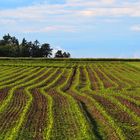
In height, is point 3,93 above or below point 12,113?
below

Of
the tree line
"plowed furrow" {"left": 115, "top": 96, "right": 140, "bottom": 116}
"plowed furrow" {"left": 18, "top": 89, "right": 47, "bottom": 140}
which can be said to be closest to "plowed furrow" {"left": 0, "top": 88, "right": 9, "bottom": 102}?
"plowed furrow" {"left": 18, "top": 89, "right": 47, "bottom": 140}

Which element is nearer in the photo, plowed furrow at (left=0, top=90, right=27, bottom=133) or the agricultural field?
the agricultural field

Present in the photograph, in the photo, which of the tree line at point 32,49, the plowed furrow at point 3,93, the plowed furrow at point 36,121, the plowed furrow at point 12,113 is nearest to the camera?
the plowed furrow at point 36,121

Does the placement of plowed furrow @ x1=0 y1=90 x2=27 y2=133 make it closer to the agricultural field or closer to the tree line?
the agricultural field

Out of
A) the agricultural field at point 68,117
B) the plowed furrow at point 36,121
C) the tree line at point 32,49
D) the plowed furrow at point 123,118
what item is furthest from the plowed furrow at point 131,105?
the tree line at point 32,49

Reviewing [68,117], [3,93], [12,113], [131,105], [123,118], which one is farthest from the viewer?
[3,93]

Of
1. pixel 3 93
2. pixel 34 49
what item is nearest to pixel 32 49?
pixel 34 49

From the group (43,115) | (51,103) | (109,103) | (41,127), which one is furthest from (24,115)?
(109,103)

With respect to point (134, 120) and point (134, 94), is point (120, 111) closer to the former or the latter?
point (134, 120)

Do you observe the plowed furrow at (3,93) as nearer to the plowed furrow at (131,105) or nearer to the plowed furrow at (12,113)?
the plowed furrow at (12,113)

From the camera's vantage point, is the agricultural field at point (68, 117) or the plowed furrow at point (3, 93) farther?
the plowed furrow at point (3, 93)

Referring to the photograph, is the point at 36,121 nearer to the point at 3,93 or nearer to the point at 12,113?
the point at 12,113

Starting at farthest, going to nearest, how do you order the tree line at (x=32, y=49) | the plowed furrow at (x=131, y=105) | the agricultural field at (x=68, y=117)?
the tree line at (x=32, y=49) → the plowed furrow at (x=131, y=105) → the agricultural field at (x=68, y=117)

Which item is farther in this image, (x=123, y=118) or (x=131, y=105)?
(x=131, y=105)
